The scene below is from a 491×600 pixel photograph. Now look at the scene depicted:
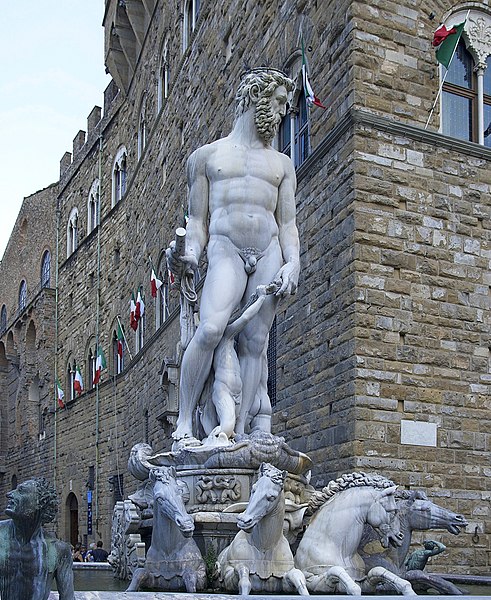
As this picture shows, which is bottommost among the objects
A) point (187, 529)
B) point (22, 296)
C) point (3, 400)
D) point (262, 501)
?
point (187, 529)

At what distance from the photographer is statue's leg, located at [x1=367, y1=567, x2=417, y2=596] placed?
19.0ft

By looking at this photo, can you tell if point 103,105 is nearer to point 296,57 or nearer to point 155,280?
point 155,280

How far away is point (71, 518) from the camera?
35.6 meters

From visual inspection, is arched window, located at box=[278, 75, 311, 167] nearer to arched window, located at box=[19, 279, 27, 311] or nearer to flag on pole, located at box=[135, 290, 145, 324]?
flag on pole, located at box=[135, 290, 145, 324]

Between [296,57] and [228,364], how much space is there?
8566 millimetres

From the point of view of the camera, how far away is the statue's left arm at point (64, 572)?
3391 millimetres

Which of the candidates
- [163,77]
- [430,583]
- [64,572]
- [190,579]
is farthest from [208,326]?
[163,77]

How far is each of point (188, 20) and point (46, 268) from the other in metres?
23.9

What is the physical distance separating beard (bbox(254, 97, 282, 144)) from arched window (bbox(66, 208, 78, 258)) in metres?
31.9

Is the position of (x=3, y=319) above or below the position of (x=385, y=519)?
above

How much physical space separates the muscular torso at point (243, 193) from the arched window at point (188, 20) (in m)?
15.1

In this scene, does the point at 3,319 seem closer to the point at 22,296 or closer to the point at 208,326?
the point at 22,296

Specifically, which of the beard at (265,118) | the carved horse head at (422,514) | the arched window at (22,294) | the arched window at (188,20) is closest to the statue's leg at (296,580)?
the carved horse head at (422,514)

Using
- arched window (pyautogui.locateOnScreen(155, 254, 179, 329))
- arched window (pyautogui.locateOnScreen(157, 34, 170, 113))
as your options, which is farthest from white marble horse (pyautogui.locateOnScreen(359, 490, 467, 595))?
arched window (pyautogui.locateOnScreen(157, 34, 170, 113))
